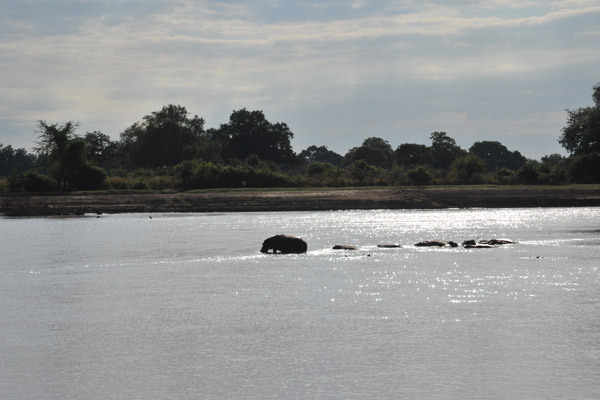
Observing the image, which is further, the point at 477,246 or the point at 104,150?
the point at 104,150

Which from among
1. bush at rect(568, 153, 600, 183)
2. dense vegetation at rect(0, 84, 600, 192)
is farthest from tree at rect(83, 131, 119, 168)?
bush at rect(568, 153, 600, 183)

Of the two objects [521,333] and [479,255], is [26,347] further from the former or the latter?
[479,255]

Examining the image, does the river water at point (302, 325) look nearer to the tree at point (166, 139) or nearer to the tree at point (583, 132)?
the tree at point (583, 132)

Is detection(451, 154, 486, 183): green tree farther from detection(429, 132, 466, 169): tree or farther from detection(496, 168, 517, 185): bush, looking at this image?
detection(429, 132, 466, 169): tree

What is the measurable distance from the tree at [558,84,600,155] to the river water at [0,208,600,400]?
297 feet

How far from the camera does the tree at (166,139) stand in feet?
497

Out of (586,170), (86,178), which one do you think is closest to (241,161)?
(86,178)

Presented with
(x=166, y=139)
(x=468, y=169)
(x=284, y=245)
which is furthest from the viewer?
(x=166, y=139)

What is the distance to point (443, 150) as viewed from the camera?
575 ft

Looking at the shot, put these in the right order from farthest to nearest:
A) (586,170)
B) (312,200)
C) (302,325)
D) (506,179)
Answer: (506,179) → (586,170) → (312,200) → (302,325)

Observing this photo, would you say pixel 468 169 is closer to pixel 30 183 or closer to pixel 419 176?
pixel 419 176

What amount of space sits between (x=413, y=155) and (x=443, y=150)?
1175cm

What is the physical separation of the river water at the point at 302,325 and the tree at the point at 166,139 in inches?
4752

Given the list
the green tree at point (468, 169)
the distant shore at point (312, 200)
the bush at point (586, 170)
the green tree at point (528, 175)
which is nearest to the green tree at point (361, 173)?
the green tree at point (468, 169)
